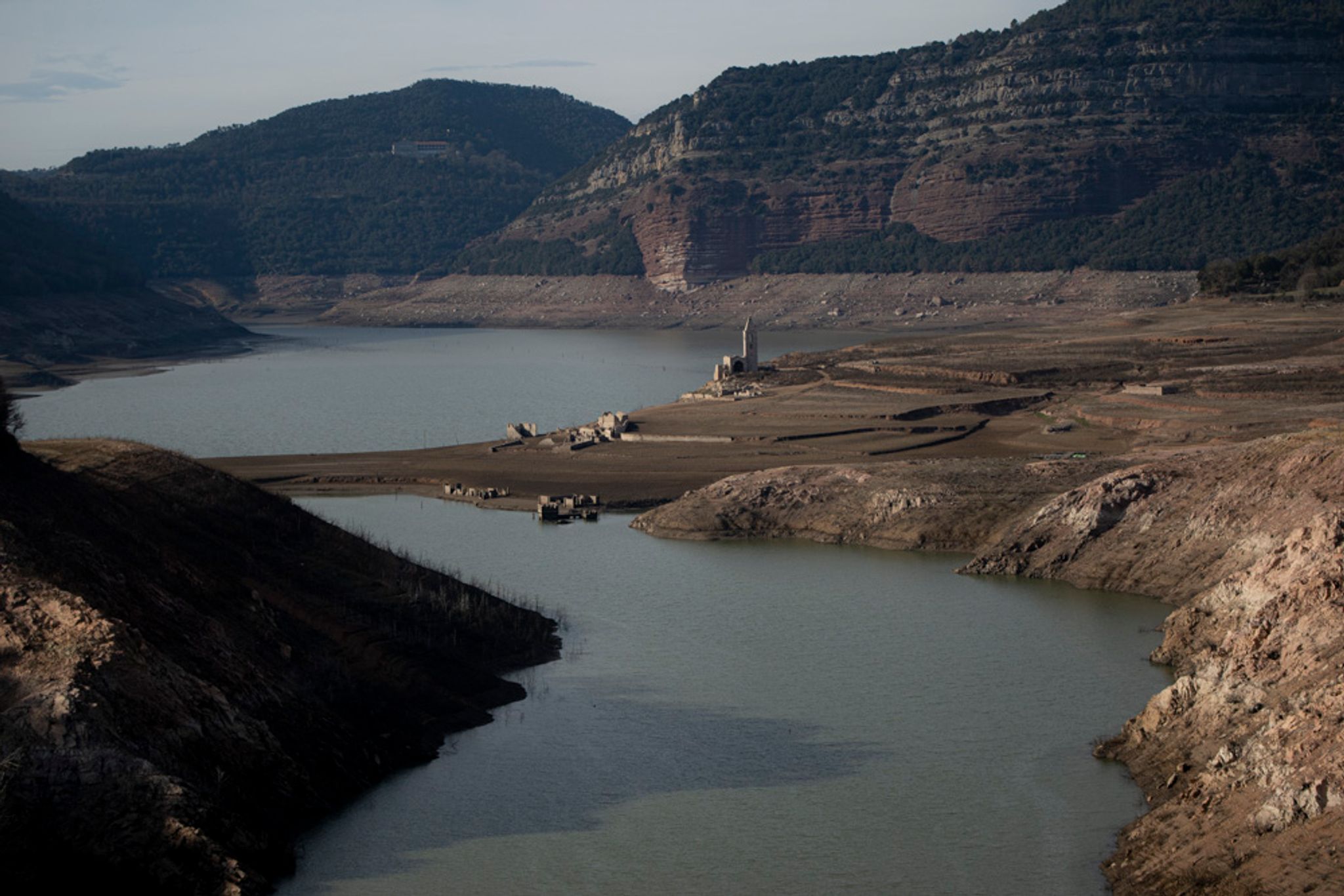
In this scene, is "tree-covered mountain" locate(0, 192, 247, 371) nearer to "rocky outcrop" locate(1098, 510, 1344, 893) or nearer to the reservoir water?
the reservoir water

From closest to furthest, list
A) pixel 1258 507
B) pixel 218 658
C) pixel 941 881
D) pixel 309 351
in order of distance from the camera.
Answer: pixel 941 881, pixel 218 658, pixel 1258 507, pixel 309 351

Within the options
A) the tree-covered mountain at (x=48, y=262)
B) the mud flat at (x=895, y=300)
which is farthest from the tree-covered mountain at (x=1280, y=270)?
the tree-covered mountain at (x=48, y=262)

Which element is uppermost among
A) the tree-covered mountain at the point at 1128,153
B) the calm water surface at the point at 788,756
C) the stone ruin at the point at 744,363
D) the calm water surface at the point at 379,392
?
the tree-covered mountain at the point at 1128,153

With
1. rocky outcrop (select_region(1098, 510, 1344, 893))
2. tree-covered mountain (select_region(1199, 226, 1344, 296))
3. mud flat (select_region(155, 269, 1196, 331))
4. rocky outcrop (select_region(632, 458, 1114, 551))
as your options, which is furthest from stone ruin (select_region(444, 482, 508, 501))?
mud flat (select_region(155, 269, 1196, 331))

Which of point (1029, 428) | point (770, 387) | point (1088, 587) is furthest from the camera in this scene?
point (770, 387)

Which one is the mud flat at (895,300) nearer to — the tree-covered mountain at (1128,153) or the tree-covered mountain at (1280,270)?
the tree-covered mountain at (1128,153)

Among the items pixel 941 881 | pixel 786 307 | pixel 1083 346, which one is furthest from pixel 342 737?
pixel 786 307

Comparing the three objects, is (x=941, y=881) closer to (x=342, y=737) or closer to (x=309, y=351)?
(x=342, y=737)
